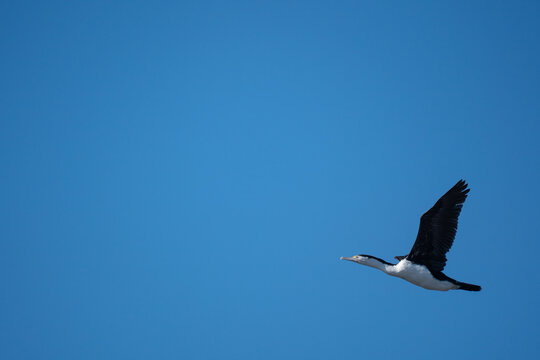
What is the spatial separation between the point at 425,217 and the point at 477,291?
3.59 meters

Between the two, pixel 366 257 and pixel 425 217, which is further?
pixel 366 257

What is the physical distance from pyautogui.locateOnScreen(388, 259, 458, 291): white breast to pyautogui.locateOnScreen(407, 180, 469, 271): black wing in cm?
31

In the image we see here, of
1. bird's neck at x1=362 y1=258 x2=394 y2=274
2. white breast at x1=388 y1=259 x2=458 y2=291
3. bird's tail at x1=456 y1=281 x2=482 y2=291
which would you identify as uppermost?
bird's neck at x1=362 y1=258 x2=394 y2=274

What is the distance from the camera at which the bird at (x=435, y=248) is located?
67.9 feet

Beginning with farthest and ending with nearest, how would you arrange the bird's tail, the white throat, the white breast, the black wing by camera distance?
1. the white throat
2. the white breast
3. the bird's tail
4. the black wing

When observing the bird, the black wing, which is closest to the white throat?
the bird

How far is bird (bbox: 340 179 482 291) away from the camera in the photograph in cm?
2070

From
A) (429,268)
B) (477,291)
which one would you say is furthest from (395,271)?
(477,291)

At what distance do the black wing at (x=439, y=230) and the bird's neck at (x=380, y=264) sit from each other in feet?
3.03

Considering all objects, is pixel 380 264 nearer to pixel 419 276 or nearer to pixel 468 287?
pixel 419 276

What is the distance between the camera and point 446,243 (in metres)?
21.1

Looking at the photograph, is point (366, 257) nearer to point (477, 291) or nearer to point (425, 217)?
point (425, 217)

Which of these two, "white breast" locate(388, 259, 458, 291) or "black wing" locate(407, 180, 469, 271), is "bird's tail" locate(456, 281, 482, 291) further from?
"black wing" locate(407, 180, 469, 271)

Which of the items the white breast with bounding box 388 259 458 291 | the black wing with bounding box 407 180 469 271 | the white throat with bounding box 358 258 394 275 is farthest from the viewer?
the white throat with bounding box 358 258 394 275
